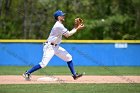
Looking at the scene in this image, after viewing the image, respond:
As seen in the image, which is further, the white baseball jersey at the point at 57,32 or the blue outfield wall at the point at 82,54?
the blue outfield wall at the point at 82,54

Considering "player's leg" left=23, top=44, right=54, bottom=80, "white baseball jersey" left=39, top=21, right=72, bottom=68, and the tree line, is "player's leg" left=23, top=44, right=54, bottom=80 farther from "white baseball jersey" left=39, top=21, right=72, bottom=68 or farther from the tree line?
the tree line

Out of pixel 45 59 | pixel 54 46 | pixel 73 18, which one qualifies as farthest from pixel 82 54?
pixel 73 18

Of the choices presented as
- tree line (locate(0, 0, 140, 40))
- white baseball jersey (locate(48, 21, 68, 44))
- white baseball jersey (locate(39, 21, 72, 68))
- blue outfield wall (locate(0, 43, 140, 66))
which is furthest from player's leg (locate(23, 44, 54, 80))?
tree line (locate(0, 0, 140, 40))

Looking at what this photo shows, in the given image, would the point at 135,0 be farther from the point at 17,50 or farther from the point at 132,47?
the point at 17,50

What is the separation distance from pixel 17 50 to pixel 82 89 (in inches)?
433

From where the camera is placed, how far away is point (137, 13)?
33031mm

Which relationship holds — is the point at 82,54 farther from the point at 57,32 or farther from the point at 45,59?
the point at 45,59

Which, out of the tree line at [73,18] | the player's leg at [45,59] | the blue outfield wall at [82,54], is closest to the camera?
the player's leg at [45,59]

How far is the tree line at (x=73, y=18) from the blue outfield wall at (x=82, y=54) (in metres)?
7.73

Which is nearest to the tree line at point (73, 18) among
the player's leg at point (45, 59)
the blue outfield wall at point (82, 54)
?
the blue outfield wall at point (82, 54)

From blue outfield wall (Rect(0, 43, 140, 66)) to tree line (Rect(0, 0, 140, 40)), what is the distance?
7.73m

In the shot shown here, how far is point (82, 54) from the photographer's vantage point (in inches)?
873

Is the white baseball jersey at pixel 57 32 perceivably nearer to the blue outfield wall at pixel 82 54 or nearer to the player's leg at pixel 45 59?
the player's leg at pixel 45 59

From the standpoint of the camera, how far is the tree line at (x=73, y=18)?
103 ft
